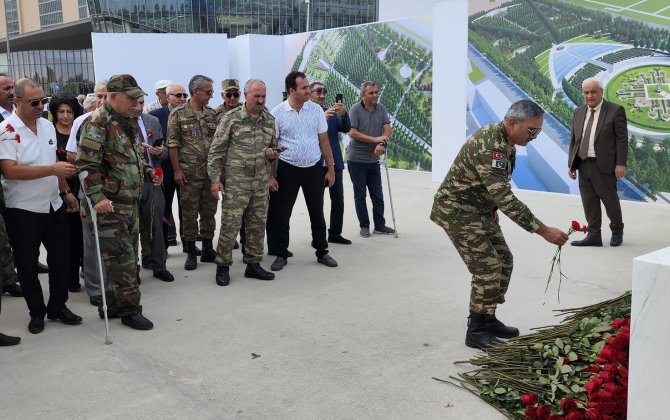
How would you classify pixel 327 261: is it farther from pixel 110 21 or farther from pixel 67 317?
A: pixel 110 21

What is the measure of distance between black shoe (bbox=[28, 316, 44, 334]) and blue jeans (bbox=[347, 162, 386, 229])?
12.4ft

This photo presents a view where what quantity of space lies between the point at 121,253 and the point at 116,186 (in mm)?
452

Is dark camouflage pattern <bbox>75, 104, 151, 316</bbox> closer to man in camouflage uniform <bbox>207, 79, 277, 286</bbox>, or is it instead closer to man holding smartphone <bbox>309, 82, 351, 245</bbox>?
man in camouflage uniform <bbox>207, 79, 277, 286</bbox>

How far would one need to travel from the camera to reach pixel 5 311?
5.02 metres

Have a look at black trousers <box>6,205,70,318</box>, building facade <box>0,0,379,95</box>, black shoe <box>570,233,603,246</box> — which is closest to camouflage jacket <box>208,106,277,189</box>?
black trousers <box>6,205,70,318</box>

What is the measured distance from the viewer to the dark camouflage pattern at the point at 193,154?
6059 mm

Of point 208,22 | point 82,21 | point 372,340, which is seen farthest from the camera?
point 208,22

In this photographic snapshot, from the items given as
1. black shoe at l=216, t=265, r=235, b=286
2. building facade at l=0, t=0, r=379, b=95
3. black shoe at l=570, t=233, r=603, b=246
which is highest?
building facade at l=0, t=0, r=379, b=95

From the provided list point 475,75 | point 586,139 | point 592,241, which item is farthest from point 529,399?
point 475,75

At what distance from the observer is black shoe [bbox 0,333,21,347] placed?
425cm

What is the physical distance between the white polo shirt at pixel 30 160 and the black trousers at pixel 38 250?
0.06 meters

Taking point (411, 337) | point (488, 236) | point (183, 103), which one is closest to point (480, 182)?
point (488, 236)

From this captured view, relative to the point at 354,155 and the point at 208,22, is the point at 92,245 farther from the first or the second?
the point at 208,22

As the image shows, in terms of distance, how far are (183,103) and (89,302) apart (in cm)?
208
